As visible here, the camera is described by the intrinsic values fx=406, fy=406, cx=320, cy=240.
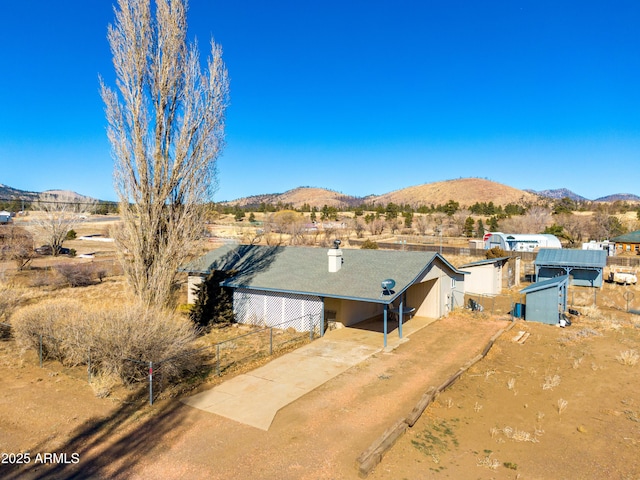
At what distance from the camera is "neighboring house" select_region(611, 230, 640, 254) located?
46.4 metres

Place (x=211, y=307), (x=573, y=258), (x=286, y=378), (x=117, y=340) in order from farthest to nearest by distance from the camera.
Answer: (x=573, y=258) < (x=211, y=307) < (x=286, y=378) < (x=117, y=340)

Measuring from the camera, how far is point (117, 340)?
1038 cm

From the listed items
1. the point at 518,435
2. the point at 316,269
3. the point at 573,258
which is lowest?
the point at 518,435

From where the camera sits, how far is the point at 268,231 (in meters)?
63.3

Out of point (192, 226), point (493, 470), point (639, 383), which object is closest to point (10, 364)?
point (192, 226)

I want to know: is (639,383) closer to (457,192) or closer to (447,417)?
(447,417)

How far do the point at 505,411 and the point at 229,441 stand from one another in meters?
6.38

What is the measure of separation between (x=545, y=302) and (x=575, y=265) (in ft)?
39.8

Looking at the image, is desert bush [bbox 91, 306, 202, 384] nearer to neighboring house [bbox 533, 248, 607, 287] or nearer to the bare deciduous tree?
the bare deciduous tree

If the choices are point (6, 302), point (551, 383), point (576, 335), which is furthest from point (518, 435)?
point (6, 302)

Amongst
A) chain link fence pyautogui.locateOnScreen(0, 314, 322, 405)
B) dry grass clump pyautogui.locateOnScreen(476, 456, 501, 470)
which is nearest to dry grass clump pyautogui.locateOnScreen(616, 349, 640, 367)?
dry grass clump pyautogui.locateOnScreen(476, 456, 501, 470)

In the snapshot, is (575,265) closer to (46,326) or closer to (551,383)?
(551,383)

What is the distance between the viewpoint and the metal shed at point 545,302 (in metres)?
18.7

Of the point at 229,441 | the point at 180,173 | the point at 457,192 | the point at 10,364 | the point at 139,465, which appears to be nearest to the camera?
the point at 139,465
